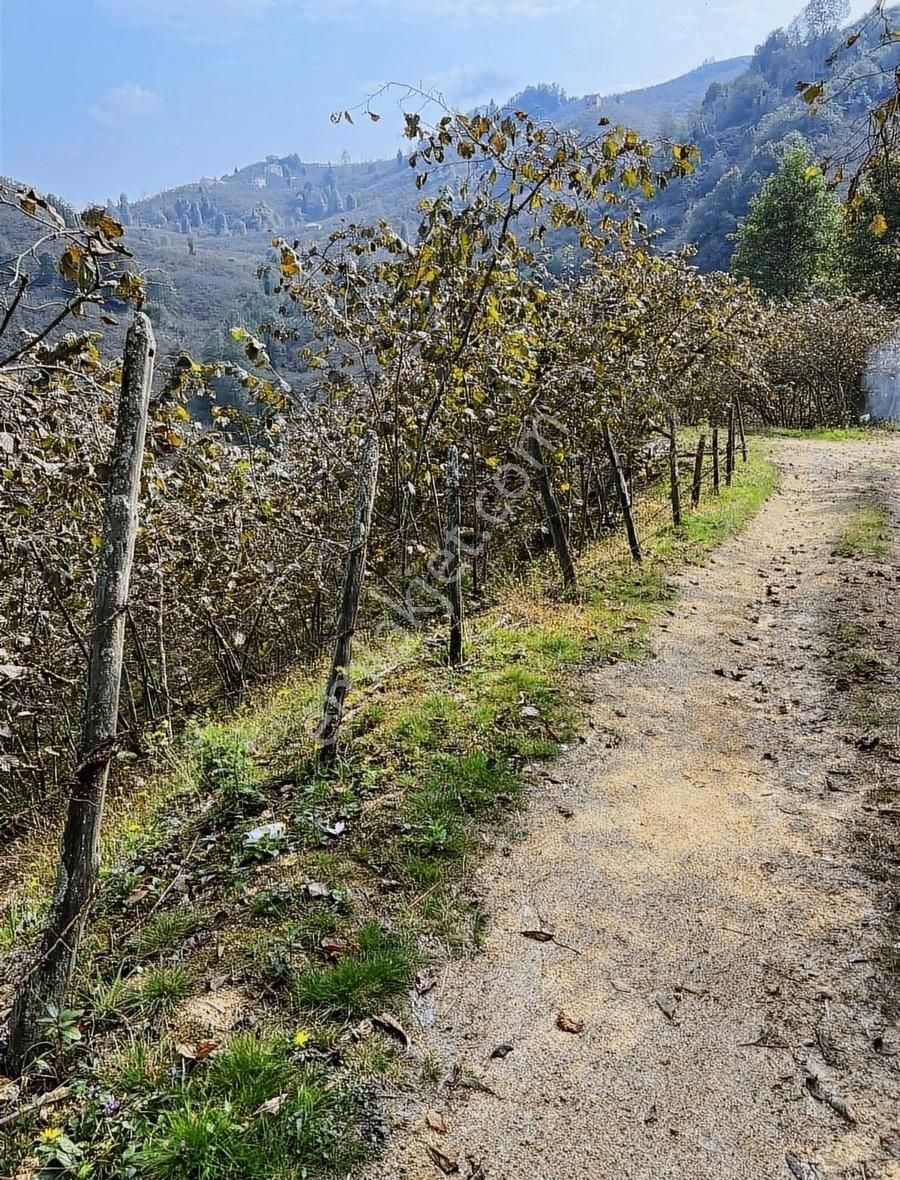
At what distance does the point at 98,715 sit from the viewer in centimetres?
297

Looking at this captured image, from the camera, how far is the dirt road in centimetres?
280

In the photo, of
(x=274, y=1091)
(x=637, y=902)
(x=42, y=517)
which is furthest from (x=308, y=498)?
(x=274, y=1091)

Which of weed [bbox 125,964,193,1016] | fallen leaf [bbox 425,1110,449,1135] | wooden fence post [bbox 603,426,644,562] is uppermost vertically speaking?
wooden fence post [bbox 603,426,644,562]

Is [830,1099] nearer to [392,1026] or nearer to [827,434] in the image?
[392,1026]

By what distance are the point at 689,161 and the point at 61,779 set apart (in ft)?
25.7

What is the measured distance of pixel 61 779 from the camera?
736cm

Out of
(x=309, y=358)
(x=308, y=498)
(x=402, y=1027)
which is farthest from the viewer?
(x=308, y=498)

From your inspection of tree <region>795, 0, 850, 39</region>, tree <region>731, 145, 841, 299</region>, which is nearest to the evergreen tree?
tree <region>731, 145, 841, 299</region>

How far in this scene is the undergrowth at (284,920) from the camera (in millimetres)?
2801

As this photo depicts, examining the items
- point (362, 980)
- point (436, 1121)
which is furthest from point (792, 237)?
point (436, 1121)

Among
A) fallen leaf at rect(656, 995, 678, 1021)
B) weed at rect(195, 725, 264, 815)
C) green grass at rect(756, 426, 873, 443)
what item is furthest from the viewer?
green grass at rect(756, 426, 873, 443)

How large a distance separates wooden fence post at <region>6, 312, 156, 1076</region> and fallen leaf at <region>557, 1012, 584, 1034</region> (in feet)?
7.30

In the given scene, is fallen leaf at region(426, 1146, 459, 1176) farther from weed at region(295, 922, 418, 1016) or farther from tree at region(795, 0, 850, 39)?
tree at region(795, 0, 850, 39)

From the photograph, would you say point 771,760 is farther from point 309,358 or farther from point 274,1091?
point 309,358
